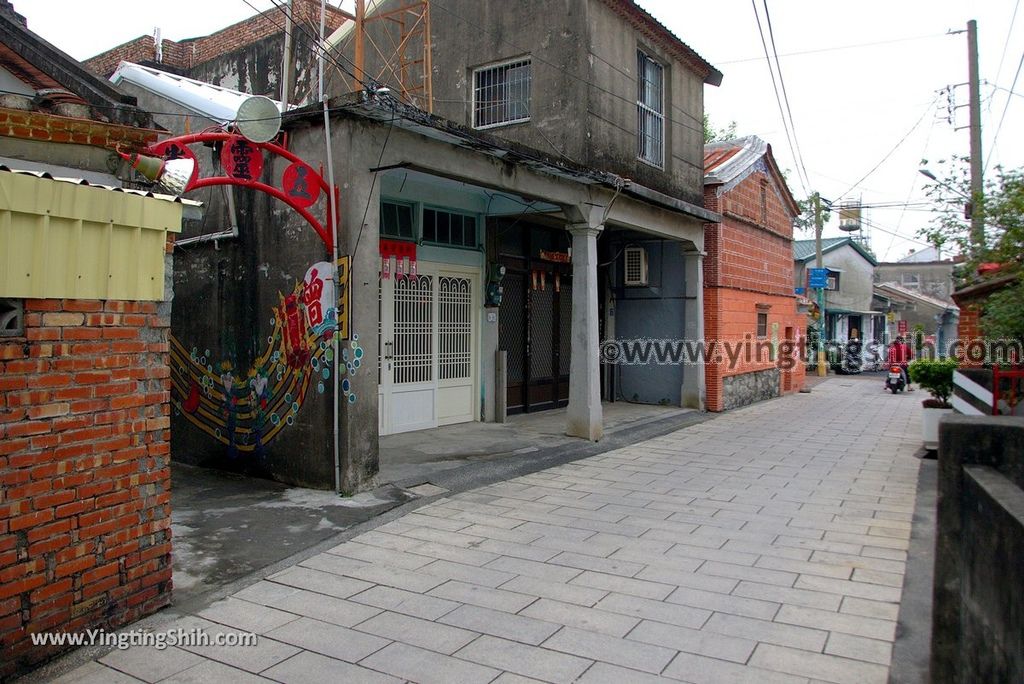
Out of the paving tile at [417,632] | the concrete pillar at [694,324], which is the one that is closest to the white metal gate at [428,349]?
the concrete pillar at [694,324]

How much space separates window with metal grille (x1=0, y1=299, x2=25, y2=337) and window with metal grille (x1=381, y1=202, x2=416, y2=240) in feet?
20.6

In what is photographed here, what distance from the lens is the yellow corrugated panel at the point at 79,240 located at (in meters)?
3.57

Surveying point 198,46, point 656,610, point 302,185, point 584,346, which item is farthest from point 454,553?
point 198,46

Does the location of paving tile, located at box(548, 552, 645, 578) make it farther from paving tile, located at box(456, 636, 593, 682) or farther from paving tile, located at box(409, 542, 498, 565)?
paving tile, located at box(456, 636, 593, 682)

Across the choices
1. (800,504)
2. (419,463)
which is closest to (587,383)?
(419,463)

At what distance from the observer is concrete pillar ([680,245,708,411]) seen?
1417 cm

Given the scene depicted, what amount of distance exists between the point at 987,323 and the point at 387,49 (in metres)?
10.2

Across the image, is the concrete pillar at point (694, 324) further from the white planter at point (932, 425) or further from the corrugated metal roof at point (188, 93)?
the corrugated metal roof at point (188, 93)

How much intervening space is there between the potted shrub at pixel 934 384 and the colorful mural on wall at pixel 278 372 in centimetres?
833

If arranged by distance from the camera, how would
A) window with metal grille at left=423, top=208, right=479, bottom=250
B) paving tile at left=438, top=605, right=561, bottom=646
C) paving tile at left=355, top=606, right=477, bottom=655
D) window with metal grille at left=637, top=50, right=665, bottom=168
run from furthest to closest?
window with metal grille at left=637, top=50, right=665, bottom=168 < window with metal grille at left=423, top=208, right=479, bottom=250 < paving tile at left=438, top=605, right=561, bottom=646 < paving tile at left=355, top=606, right=477, bottom=655

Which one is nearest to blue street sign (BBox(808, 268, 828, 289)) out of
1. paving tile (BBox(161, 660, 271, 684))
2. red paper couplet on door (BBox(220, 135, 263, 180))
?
red paper couplet on door (BBox(220, 135, 263, 180))

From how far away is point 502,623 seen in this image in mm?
4281

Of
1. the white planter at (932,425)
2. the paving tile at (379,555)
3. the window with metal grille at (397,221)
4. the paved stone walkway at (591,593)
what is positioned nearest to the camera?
the paved stone walkway at (591,593)

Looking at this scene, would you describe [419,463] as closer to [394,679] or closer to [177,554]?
[177,554]
